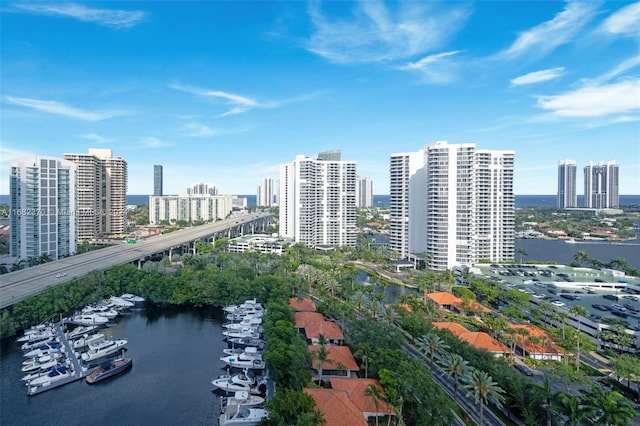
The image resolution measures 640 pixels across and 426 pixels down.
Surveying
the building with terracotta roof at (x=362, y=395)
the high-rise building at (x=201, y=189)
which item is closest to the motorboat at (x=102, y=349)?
the building with terracotta roof at (x=362, y=395)

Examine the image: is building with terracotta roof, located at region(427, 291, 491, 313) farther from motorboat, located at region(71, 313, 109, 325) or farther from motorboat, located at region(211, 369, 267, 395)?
motorboat, located at region(71, 313, 109, 325)

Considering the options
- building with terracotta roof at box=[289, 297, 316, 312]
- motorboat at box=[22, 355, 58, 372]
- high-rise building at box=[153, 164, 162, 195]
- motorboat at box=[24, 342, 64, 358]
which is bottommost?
motorboat at box=[22, 355, 58, 372]

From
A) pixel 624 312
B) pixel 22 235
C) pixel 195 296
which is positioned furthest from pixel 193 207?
pixel 624 312

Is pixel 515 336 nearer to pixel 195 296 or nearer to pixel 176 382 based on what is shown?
pixel 176 382

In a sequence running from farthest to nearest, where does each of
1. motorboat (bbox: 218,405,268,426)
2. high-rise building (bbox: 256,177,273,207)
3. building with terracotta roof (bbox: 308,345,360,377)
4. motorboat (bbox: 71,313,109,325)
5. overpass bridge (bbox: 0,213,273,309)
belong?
high-rise building (bbox: 256,177,273,207) → overpass bridge (bbox: 0,213,273,309) → motorboat (bbox: 71,313,109,325) → building with terracotta roof (bbox: 308,345,360,377) → motorboat (bbox: 218,405,268,426)

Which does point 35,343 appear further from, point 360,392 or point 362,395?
point 362,395

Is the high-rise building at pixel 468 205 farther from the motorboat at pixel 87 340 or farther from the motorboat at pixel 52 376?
the motorboat at pixel 52 376

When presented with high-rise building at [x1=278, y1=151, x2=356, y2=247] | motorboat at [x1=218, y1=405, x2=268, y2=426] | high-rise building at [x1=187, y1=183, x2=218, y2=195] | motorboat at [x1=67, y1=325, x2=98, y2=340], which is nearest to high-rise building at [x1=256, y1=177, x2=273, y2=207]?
high-rise building at [x1=187, y1=183, x2=218, y2=195]
